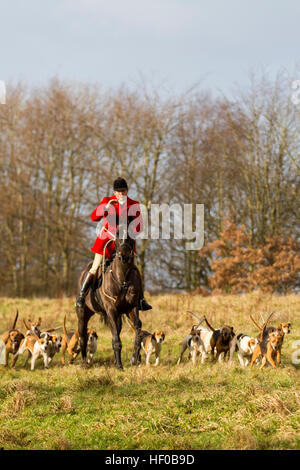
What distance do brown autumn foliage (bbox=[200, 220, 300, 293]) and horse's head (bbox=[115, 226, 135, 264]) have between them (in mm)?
14640

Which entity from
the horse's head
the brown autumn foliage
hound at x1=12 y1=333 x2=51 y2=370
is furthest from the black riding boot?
the brown autumn foliage

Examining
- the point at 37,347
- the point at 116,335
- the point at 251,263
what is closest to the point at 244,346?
the point at 116,335

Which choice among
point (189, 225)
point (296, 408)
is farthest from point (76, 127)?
point (296, 408)

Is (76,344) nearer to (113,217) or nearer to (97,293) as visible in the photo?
(97,293)

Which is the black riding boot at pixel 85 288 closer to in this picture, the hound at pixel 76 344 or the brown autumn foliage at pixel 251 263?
the hound at pixel 76 344

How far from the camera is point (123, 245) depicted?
8484 mm

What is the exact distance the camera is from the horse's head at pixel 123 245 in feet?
27.9

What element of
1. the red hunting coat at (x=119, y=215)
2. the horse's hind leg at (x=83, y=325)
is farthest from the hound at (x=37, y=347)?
the red hunting coat at (x=119, y=215)

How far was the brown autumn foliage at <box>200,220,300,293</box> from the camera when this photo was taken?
23.4 m

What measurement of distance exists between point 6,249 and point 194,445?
27701mm

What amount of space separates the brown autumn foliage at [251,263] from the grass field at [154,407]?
13034 mm
